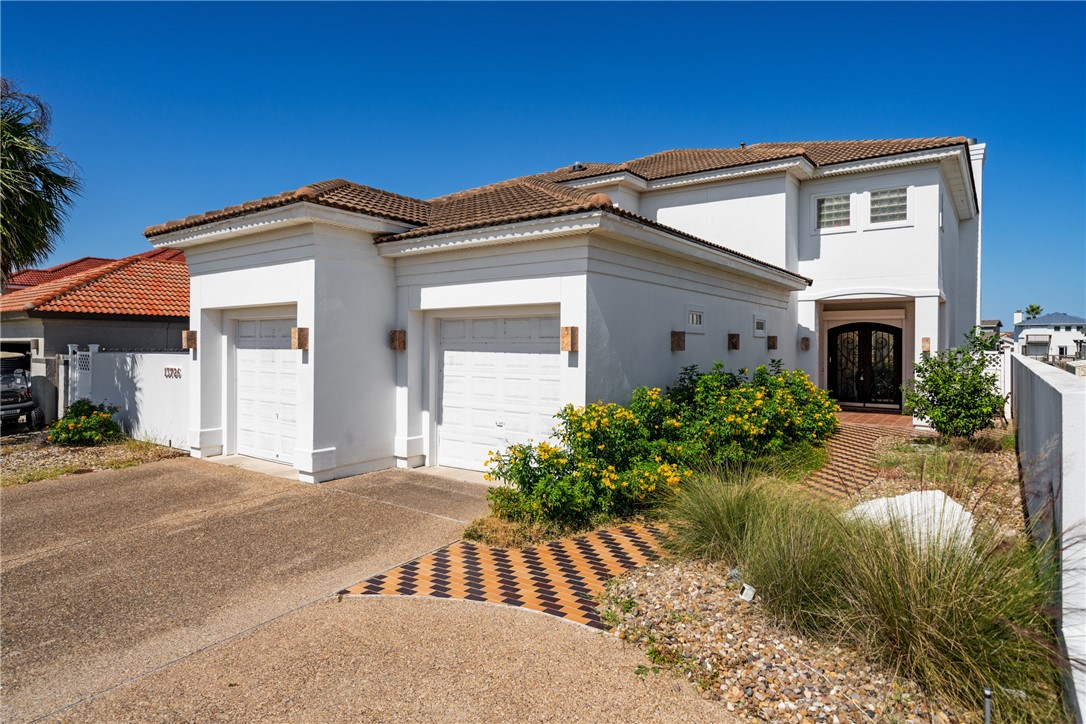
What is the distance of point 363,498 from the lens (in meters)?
8.27

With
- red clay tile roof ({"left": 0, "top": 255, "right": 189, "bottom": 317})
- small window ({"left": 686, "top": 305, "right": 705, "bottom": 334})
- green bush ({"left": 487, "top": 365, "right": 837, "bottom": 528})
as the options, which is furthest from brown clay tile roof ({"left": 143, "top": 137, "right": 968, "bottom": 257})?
red clay tile roof ({"left": 0, "top": 255, "right": 189, "bottom": 317})

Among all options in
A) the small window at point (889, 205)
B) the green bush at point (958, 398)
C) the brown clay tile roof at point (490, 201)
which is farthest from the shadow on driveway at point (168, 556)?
the small window at point (889, 205)

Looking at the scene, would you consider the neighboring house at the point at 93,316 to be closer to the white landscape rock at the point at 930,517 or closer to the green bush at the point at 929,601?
the green bush at the point at 929,601

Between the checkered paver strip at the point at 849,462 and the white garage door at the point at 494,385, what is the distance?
3.58m

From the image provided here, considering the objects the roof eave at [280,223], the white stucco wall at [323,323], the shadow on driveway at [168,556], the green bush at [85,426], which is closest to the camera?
the shadow on driveway at [168,556]

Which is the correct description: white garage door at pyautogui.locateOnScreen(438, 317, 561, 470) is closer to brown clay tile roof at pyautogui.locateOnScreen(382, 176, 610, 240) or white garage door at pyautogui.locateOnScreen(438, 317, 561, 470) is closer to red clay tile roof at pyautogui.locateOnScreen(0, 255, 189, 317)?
brown clay tile roof at pyautogui.locateOnScreen(382, 176, 610, 240)

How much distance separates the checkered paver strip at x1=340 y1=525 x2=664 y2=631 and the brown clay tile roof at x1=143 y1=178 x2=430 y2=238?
5.26m

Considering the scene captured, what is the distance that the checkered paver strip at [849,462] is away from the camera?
780cm

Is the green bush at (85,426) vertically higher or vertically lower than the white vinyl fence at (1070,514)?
lower

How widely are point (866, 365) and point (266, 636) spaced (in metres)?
17.3

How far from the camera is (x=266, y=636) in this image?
4.45m

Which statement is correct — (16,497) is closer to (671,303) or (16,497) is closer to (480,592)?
(480,592)

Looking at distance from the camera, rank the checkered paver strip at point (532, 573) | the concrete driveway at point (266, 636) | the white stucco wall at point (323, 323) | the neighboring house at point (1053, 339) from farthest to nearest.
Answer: the neighboring house at point (1053, 339), the white stucco wall at point (323, 323), the checkered paver strip at point (532, 573), the concrete driveway at point (266, 636)

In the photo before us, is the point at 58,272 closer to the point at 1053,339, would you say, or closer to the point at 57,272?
the point at 57,272
